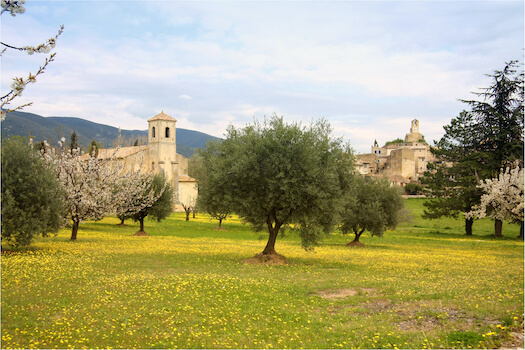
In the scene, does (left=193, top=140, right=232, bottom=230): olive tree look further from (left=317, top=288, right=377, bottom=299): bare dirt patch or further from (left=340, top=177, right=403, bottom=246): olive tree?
(left=340, top=177, right=403, bottom=246): olive tree

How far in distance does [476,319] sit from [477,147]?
49.3 m

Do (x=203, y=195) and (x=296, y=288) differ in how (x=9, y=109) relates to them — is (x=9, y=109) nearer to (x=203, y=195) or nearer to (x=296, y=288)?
(x=296, y=288)

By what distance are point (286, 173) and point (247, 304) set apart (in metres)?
9.64

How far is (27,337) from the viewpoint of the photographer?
1011cm

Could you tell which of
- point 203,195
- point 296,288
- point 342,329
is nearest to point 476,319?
point 342,329

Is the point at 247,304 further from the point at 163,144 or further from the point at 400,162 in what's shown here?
the point at 400,162

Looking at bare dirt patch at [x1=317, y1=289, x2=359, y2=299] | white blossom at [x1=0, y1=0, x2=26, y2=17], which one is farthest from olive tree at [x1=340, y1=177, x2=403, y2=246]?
white blossom at [x1=0, y1=0, x2=26, y2=17]

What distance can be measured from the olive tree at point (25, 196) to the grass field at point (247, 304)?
1369 millimetres

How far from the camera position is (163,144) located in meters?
92.8

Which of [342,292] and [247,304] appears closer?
[247,304]

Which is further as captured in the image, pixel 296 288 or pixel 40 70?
pixel 296 288

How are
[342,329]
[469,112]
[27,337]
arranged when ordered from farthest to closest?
[469,112] → [342,329] → [27,337]

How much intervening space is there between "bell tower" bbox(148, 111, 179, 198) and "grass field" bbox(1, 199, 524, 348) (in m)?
69.3

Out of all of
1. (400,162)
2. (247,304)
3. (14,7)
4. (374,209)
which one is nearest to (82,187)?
(247,304)
